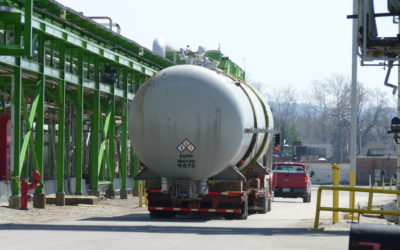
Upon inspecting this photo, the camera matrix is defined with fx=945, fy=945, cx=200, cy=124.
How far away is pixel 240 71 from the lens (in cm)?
5012

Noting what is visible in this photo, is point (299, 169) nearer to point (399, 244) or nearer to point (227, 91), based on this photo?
point (227, 91)

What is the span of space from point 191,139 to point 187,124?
15.0 inches

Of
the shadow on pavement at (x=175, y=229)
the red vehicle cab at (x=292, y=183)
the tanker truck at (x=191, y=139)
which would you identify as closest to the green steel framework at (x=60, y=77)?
the tanker truck at (x=191, y=139)

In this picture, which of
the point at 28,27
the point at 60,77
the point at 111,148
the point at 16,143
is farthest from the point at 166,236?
the point at 111,148

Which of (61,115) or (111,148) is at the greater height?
(61,115)

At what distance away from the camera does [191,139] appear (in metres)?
22.5

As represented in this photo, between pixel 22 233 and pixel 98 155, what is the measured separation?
1983 cm

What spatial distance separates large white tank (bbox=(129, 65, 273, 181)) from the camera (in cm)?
2247

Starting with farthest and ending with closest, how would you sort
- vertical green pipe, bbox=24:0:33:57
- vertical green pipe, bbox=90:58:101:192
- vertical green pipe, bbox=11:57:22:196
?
1. vertical green pipe, bbox=90:58:101:192
2. vertical green pipe, bbox=11:57:22:196
3. vertical green pipe, bbox=24:0:33:57

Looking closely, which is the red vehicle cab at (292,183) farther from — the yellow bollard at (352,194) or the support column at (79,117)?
the yellow bollard at (352,194)

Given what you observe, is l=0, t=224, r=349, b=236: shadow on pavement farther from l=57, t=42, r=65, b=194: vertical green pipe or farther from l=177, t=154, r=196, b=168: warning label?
l=57, t=42, r=65, b=194: vertical green pipe

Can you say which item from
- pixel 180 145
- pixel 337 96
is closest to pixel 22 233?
pixel 180 145

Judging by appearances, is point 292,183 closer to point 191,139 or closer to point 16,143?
point 16,143

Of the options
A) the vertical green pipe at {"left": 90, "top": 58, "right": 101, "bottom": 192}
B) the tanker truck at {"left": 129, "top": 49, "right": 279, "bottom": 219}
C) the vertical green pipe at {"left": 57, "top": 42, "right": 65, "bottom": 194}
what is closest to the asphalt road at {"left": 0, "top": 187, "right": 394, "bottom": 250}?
the tanker truck at {"left": 129, "top": 49, "right": 279, "bottom": 219}
